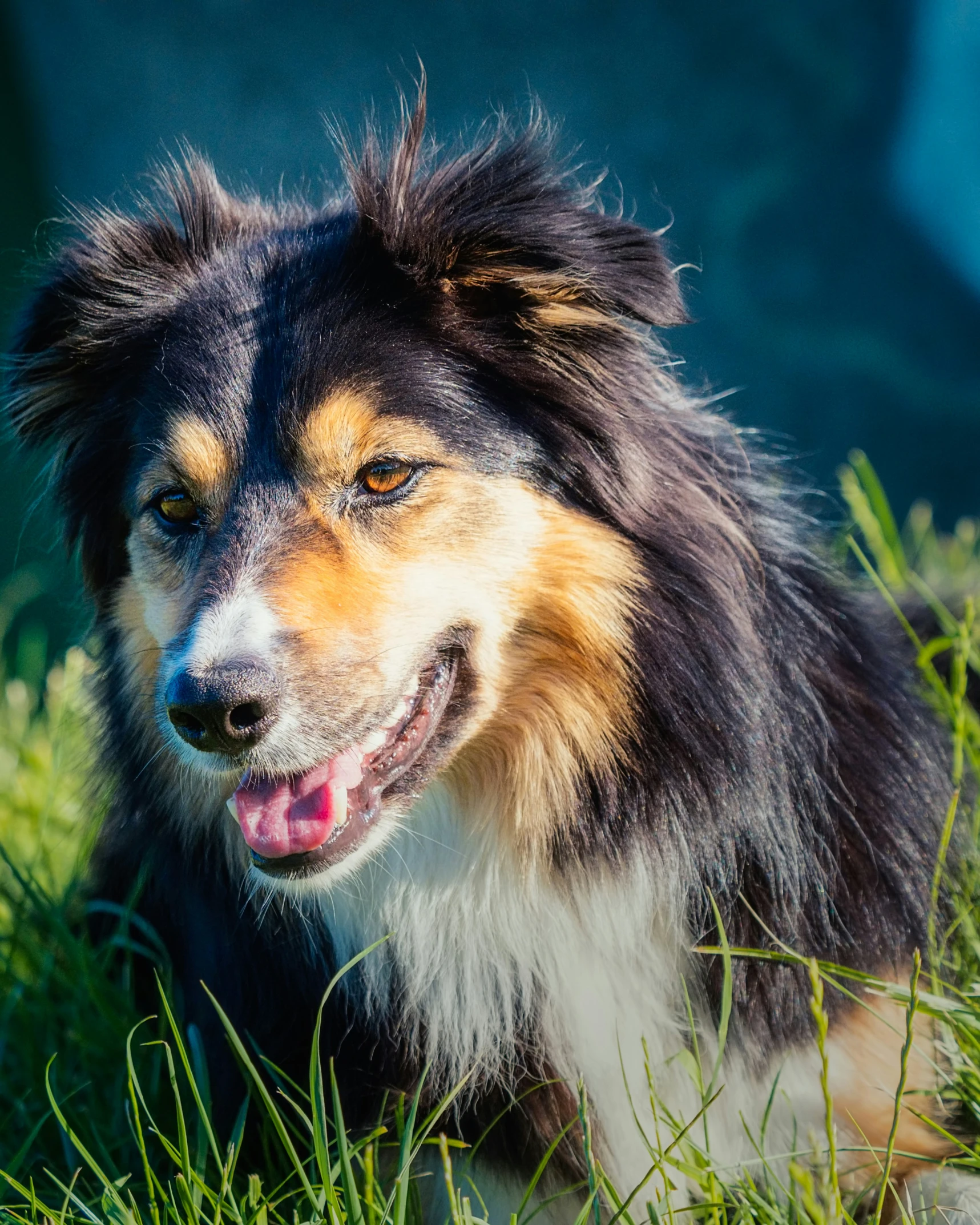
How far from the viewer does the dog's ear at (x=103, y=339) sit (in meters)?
2.49

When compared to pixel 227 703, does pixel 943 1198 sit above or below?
below

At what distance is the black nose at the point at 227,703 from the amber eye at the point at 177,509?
506mm

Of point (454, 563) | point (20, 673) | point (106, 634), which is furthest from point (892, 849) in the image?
point (20, 673)

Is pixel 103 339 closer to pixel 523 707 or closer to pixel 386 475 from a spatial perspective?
pixel 386 475

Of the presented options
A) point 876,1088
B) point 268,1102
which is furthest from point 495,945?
point 876,1088

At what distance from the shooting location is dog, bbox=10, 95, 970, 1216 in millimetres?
2186

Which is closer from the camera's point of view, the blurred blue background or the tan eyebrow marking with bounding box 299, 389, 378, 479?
the tan eyebrow marking with bounding box 299, 389, 378, 479

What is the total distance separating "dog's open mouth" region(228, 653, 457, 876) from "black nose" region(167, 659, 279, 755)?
0.58 ft

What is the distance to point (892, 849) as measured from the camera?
2359mm

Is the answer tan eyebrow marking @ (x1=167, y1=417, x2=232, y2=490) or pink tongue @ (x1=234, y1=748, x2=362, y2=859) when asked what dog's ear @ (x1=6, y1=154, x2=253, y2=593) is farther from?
pink tongue @ (x1=234, y1=748, x2=362, y2=859)

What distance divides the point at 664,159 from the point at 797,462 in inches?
60.4

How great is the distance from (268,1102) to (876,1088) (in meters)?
1.12

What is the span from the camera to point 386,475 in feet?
7.32

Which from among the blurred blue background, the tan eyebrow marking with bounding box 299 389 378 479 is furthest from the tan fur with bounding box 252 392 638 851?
the blurred blue background
